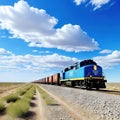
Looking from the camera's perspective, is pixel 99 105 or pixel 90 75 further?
pixel 90 75

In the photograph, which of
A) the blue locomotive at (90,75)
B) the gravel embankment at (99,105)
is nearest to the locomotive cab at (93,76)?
the blue locomotive at (90,75)

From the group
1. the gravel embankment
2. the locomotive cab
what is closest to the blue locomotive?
the locomotive cab

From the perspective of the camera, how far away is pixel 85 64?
1215 inches

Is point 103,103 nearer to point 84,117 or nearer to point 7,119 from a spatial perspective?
point 84,117

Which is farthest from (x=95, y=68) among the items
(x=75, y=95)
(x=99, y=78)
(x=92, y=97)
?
(x=92, y=97)

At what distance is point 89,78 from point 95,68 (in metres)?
1.88

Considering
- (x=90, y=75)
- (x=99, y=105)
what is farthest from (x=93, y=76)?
(x=99, y=105)

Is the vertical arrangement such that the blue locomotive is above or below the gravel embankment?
above

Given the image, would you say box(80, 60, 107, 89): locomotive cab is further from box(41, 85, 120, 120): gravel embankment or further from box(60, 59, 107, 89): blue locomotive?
box(41, 85, 120, 120): gravel embankment

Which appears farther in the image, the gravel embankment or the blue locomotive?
the blue locomotive

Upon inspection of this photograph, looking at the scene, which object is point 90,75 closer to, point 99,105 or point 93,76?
point 93,76

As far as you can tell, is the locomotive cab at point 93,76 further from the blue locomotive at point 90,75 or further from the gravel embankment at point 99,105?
the gravel embankment at point 99,105

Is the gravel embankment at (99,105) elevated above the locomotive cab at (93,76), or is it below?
below

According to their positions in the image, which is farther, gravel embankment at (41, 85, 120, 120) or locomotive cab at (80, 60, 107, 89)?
locomotive cab at (80, 60, 107, 89)
